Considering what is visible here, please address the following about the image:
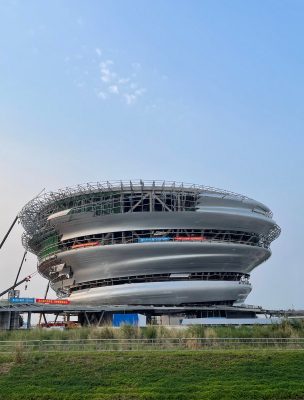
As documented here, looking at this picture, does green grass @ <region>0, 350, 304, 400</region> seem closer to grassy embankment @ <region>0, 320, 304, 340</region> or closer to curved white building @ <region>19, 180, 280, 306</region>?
grassy embankment @ <region>0, 320, 304, 340</region>

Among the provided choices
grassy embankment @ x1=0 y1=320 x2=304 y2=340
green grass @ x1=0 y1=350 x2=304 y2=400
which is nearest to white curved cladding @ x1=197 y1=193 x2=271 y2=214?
grassy embankment @ x1=0 y1=320 x2=304 y2=340

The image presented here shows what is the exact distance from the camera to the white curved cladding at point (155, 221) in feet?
267

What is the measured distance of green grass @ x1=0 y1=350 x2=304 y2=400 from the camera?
1920cm

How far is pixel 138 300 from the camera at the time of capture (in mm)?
79375

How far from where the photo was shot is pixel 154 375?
21625mm

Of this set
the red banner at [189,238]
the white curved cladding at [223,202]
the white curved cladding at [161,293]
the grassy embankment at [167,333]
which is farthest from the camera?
the white curved cladding at [223,202]

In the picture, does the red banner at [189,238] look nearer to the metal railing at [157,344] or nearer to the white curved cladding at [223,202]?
the white curved cladding at [223,202]

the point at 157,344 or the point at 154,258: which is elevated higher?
the point at 154,258

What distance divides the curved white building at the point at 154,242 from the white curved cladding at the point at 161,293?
0.16m

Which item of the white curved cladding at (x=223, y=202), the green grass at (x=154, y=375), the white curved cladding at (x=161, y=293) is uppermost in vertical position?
the white curved cladding at (x=223, y=202)

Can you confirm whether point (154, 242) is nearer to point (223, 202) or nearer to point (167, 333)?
point (223, 202)

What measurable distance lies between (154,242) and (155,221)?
12.3 ft

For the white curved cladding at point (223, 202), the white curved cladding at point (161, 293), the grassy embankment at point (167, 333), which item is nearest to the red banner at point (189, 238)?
the white curved cladding at point (223, 202)

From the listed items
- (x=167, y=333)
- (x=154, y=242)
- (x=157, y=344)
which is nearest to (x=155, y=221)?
(x=154, y=242)
